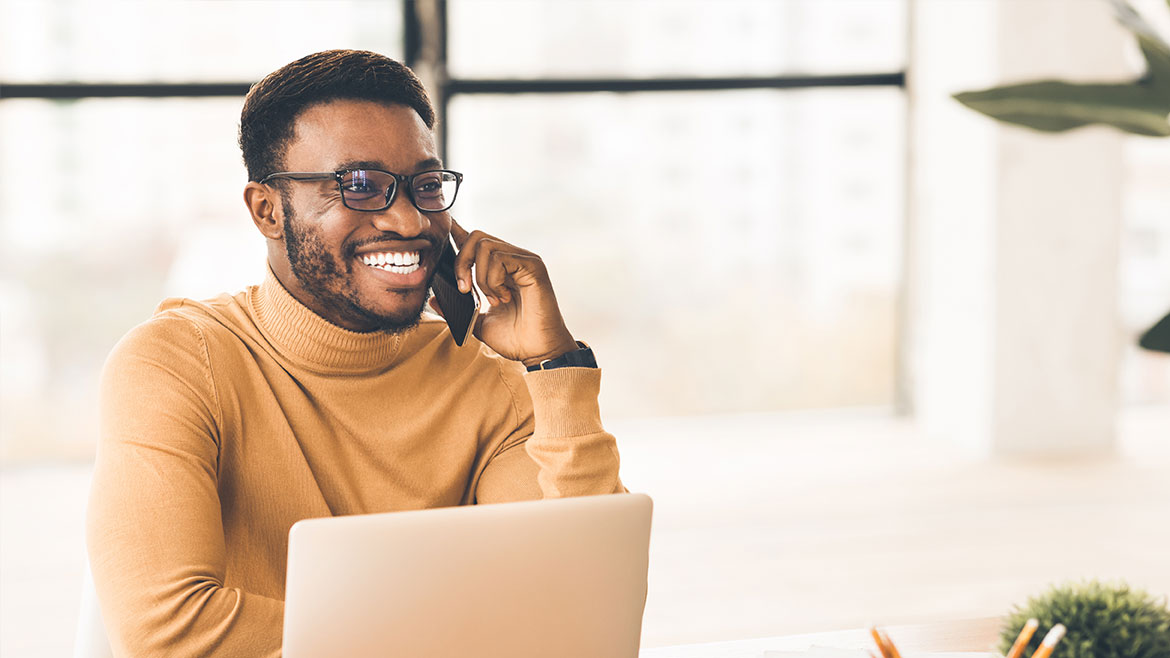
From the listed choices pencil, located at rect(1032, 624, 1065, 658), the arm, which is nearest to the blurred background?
the arm

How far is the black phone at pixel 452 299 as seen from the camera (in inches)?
65.2

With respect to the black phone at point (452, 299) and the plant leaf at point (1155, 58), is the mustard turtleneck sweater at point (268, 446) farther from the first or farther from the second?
the plant leaf at point (1155, 58)

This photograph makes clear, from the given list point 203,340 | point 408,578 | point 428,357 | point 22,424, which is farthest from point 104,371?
point 22,424

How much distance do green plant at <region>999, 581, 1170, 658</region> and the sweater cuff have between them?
57 centimetres

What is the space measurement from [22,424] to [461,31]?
2301mm

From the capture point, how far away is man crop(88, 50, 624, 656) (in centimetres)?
148

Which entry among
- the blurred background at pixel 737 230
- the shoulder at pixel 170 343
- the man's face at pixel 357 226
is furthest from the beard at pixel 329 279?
the blurred background at pixel 737 230

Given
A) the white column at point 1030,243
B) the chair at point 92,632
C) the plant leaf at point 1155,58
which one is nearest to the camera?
the plant leaf at point 1155,58

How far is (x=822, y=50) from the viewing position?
17.4 ft

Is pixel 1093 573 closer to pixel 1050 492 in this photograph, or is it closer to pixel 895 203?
pixel 1050 492

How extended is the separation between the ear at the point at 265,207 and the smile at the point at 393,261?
13cm

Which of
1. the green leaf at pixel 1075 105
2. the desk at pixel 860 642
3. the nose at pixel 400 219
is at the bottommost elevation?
the desk at pixel 860 642

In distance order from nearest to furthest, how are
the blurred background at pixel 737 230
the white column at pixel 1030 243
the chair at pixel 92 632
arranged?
the chair at pixel 92 632
the blurred background at pixel 737 230
the white column at pixel 1030 243

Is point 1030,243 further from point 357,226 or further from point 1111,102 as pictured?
point 1111,102
